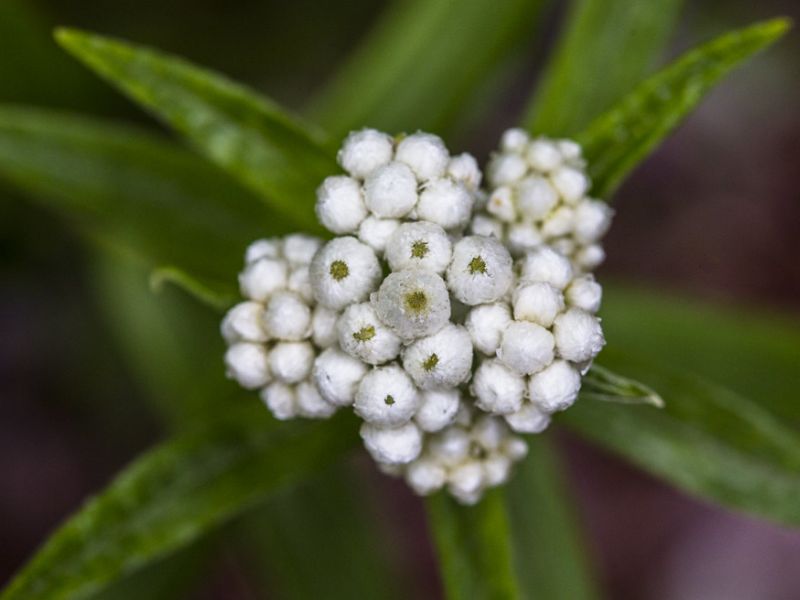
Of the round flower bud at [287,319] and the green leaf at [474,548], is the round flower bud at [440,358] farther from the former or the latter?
the green leaf at [474,548]

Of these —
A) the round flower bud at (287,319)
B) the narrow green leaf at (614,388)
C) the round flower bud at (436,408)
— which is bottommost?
the narrow green leaf at (614,388)

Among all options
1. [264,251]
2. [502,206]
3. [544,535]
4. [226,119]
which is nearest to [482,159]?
[544,535]

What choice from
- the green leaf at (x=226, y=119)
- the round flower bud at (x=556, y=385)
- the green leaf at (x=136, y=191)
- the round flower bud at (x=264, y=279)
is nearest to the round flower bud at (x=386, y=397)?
the round flower bud at (x=556, y=385)

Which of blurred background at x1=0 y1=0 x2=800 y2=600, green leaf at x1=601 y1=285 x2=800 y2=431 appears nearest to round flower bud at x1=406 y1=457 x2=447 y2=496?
green leaf at x1=601 y1=285 x2=800 y2=431

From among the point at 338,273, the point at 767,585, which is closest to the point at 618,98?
the point at 338,273

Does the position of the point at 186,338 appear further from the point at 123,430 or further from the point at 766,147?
the point at 766,147

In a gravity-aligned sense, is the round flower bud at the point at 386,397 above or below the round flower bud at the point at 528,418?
above
